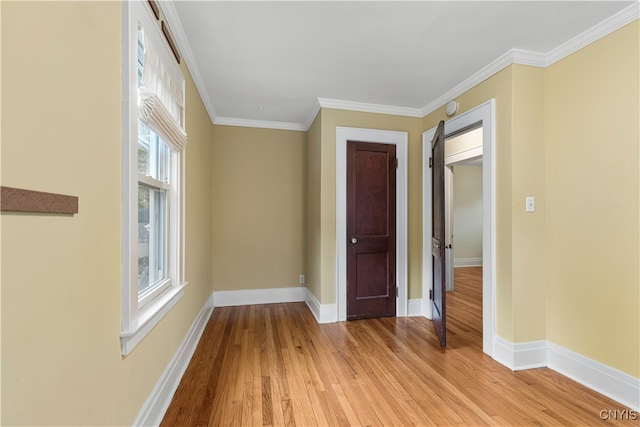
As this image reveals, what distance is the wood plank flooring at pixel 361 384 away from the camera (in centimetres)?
174

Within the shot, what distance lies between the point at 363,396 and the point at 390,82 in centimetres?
272

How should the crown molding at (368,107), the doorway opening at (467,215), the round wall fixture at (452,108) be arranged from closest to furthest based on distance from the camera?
the round wall fixture at (452,108), the crown molding at (368,107), the doorway opening at (467,215)

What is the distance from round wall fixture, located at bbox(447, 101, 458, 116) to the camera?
2.93 m

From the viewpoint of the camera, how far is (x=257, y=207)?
409 cm

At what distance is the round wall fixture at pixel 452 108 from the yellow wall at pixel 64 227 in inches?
111

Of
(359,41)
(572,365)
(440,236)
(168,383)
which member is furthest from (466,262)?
(168,383)

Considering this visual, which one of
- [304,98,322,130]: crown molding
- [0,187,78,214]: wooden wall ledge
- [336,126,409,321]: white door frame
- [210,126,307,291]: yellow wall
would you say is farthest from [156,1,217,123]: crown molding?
[336,126,409,321]: white door frame

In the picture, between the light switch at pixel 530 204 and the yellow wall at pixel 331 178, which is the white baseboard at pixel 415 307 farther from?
the light switch at pixel 530 204

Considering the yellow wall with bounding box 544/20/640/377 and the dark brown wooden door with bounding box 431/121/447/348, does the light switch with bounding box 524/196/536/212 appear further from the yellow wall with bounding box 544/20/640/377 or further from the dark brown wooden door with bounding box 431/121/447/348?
the dark brown wooden door with bounding box 431/121/447/348

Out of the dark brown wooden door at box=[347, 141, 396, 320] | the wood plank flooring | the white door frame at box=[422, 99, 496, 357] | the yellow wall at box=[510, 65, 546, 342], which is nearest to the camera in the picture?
the wood plank flooring

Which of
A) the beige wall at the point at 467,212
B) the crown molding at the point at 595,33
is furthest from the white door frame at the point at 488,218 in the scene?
the beige wall at the point at 467,212

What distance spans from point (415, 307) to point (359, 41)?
2981 mm

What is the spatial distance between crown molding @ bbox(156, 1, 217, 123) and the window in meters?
0.20

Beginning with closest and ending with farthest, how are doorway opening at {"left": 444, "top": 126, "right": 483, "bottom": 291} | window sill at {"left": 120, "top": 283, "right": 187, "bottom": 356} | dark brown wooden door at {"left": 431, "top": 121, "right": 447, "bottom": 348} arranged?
window sill at {"left": 120, "top": 283, "right": 187, "bottom": 356} < dark brown wooden door at {"left": 431, "top": 121, "right": 447, "bottom": 348} < doorway opening at {"left": 444, "top": 126, "right": 483, "bottom": 291}
